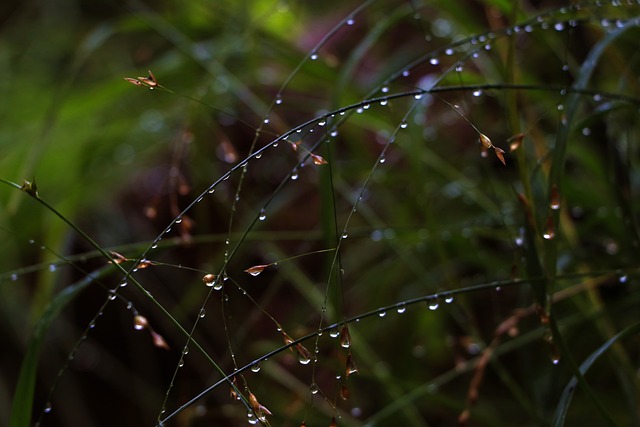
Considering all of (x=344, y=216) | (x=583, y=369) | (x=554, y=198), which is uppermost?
(x=344, y=216)

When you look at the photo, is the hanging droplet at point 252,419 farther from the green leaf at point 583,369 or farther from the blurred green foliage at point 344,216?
the green leaf at point 583,369

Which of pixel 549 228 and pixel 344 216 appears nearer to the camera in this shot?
pixel 549 228

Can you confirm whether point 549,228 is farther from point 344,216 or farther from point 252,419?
point 344,216

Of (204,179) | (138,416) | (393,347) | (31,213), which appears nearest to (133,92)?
(204,179)

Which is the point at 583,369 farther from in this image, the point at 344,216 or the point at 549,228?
the point at 344,216

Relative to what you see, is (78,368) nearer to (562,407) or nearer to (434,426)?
(434,426)

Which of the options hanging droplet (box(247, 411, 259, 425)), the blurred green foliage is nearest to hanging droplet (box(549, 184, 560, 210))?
the blurred green foliage

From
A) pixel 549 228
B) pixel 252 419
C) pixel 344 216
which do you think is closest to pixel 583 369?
pixel 549 228

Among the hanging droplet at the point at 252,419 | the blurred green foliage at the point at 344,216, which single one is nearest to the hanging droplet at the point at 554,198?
the blurred green foliage at the point at 344,216

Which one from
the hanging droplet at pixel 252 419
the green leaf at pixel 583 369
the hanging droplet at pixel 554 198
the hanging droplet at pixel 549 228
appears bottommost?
the green leaf at pixel 583 369

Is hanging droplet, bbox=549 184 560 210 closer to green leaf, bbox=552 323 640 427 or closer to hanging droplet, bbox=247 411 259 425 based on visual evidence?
green leaf, bbox=552 323 640 427

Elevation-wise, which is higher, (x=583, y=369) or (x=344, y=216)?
(x=344, y=216)
